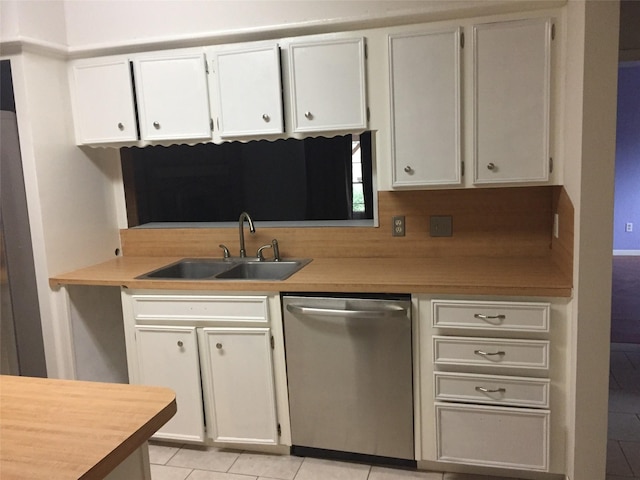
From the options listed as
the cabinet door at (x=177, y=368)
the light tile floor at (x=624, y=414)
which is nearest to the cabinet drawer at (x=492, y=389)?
the light tile floor at (x=624, y=414)

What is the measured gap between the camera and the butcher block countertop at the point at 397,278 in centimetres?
219

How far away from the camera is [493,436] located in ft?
7.47

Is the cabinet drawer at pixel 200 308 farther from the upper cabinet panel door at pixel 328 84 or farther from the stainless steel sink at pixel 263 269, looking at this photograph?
the upper cabinet panel door at pixel 328 84

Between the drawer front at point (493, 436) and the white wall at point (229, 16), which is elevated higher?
the white wall at point (229, 16)

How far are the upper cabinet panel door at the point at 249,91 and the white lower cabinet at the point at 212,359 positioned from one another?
860 mm

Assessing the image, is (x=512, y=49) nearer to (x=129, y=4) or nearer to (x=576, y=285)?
(x=576, y=285)

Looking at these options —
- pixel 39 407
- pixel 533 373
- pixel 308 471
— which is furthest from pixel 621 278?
pixel 39 407

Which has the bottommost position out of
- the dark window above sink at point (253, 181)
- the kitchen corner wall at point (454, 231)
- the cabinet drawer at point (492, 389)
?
the cabinet drawer at point (492, 389)

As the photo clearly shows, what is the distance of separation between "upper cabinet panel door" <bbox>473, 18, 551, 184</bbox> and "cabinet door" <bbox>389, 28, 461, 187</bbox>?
11cm

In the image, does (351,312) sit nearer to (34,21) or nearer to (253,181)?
(253,181)

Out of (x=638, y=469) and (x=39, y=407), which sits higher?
(x=39, y=407)

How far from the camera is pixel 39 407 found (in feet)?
3.77

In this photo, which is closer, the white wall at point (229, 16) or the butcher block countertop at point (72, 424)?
the butcher block countertop at point (72, 424)

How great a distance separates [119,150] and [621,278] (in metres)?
4.72
